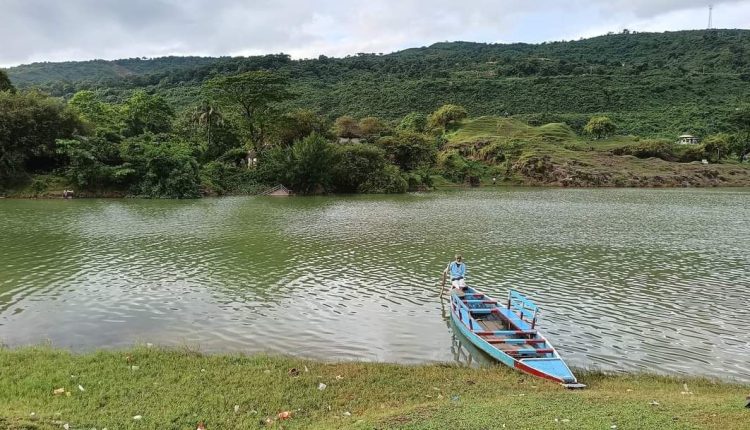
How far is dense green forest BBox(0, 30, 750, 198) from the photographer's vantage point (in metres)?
52.4

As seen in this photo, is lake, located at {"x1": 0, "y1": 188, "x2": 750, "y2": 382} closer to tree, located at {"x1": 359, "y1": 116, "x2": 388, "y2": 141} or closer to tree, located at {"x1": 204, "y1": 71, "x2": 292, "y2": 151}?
tree, located at {"x1": 204, "y1": 71, "x2": 292, "y2": 151}

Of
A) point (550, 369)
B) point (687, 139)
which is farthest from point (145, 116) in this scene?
point (687, 139)

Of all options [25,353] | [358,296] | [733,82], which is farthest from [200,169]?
[733,82]

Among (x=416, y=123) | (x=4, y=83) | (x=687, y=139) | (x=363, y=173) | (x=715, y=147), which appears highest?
(x=416, y=123)

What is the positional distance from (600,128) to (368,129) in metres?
53.2

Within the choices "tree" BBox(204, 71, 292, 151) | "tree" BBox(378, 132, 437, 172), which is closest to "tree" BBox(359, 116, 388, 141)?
"tree" BBox(378, 132, 437, 172)

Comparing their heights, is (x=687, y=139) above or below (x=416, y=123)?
below

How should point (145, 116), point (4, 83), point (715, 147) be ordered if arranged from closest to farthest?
1. point (4, 83)
2. point (145, 116)
3. point (715, 147)

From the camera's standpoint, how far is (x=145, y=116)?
6469 centimetres

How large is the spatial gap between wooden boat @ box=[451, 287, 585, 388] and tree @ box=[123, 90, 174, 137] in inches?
2177

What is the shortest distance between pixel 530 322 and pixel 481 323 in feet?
4.34

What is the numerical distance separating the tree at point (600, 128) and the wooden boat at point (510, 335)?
10238cm

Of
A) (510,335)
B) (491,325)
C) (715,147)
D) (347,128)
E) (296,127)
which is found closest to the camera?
(510,335)

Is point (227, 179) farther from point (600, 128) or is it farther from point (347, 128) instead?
point (600, 128)
